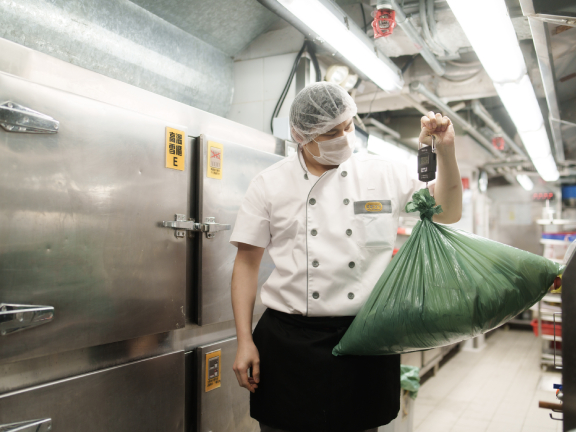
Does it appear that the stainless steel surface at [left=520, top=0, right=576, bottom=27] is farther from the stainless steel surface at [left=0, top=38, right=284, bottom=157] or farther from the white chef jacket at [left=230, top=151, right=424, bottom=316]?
the stainless steel surface at [left=0, top=38, right=284, bottom=157]

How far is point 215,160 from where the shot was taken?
1.81 metres

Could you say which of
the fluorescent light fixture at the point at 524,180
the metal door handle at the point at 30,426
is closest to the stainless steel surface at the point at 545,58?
the metal door handle at the point at 30,426

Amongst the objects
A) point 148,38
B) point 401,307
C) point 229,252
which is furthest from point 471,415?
point 148,38

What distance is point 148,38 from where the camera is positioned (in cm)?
216

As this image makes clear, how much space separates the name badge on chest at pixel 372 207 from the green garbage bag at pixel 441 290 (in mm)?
125

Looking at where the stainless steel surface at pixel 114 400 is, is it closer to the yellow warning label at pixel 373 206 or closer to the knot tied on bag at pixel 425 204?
the yellow warning label at pixel 373 206

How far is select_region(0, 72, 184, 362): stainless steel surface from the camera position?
1.16 meters

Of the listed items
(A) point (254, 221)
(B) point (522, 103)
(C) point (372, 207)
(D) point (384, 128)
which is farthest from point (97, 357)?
(D) point (384, 128)

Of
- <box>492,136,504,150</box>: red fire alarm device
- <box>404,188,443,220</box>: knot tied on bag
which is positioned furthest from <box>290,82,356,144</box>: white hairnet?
<box>492,136,504,150</box>: red fire alarm device

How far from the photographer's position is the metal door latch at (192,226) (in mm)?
1601

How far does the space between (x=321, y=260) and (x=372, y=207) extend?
0.74 ft

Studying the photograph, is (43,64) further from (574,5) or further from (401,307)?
(574,5)

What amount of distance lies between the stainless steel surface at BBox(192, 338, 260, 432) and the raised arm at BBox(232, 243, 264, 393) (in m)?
0.49

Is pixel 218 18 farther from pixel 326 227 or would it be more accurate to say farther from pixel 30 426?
pixel 30 426
